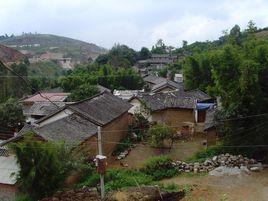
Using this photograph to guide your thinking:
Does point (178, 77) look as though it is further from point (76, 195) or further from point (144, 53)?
point (76, 195)

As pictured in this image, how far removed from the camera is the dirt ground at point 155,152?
1007 inches

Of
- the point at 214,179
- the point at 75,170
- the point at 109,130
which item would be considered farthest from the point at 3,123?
the point at 214,179

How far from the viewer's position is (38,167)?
17.5 metres

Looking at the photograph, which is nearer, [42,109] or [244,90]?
[244,90]

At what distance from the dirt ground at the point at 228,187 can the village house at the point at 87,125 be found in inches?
217

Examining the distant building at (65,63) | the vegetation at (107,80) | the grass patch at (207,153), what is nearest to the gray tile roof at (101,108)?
the grass patch at (207,153)

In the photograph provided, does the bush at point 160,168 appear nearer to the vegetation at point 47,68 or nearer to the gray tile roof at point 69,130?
the gray tile roof at point 69,130

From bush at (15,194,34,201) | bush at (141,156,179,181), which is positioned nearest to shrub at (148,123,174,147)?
bush at (141,156,179,181)

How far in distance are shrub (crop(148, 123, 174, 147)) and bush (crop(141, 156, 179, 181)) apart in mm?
4888

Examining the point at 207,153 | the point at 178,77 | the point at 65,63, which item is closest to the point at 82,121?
the point at 207,153

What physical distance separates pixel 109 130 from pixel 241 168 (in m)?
10.1

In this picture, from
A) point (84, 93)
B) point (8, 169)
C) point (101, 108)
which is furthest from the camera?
point (84, 93)

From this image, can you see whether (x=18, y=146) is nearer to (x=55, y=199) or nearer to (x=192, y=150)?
(x=55, y=199)

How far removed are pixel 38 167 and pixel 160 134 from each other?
36.8 feet
